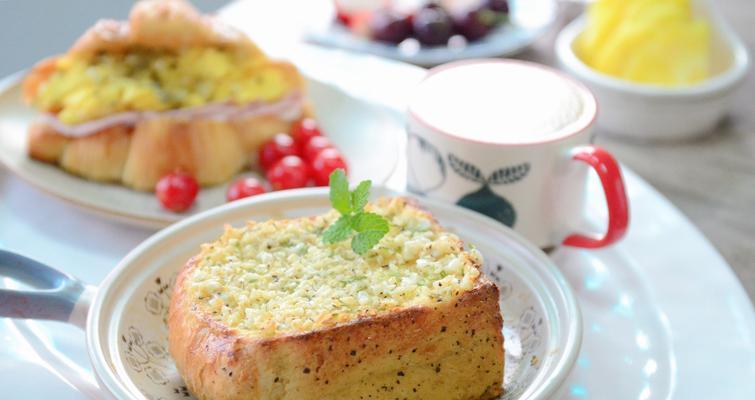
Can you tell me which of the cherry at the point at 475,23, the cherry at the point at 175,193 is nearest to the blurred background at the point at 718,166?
the cherry at the point at 475,23

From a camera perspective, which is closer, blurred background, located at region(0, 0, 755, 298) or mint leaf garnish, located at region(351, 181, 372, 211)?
mint leaf garnish, located at region(351, 181, 372, 211)

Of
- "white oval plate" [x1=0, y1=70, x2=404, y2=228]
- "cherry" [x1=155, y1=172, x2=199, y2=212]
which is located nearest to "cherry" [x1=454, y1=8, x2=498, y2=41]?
"white oval plate" [x1=0, y1=70, x2=404, y2=228]

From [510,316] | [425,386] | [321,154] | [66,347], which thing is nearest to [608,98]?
[321,154]

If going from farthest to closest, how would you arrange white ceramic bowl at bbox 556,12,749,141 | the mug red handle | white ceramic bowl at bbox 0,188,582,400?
white ceramic bowl at bbox 556,12,749,141, the mug red handle, white ceramic bowl at bbox 0,188,582,400

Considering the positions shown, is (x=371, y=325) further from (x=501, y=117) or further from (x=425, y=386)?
(x=501, y=117)

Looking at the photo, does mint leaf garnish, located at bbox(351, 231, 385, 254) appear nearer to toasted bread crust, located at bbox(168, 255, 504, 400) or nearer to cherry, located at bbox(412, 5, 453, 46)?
toasted bread crust, located at bbox(168, 255, 504, 400)
